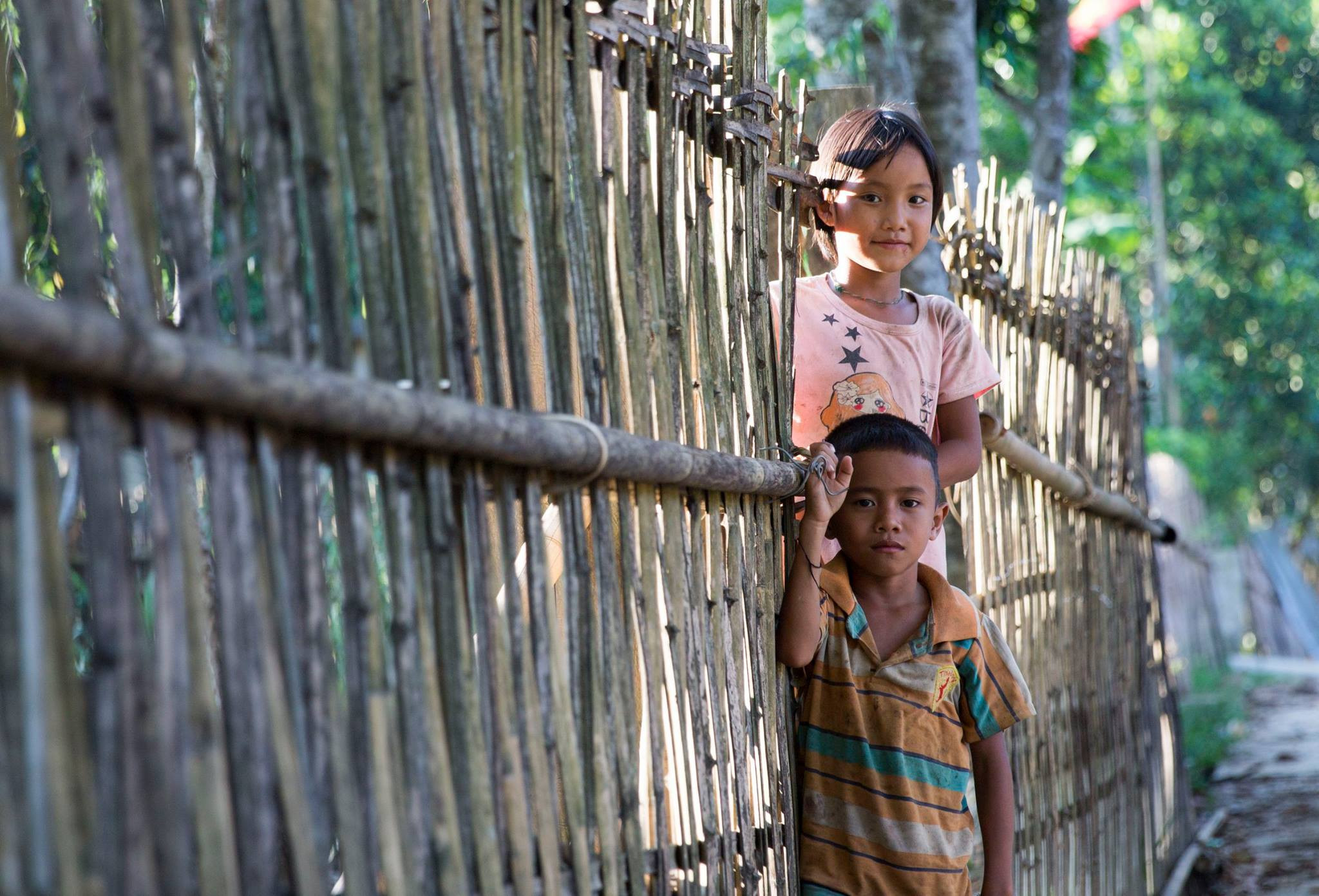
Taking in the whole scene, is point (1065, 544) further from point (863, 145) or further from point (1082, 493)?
point (863, 145)

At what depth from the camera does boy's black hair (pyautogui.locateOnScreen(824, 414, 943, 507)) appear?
2322mm

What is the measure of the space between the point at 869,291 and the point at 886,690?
0.79m

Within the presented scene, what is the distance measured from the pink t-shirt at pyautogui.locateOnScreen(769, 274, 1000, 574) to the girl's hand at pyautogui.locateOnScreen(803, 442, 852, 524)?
271 mm

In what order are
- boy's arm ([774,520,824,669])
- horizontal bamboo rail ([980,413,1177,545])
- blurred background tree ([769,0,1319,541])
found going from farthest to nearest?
blurred background tree ([769,0,1319,541]), horizontal bamboo rail ([980,413,1177,545]), boy's arm ([774,520,824,669])

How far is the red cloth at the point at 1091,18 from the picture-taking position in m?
9.59

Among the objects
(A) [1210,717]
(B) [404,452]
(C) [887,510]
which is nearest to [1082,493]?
(C) [887,510]

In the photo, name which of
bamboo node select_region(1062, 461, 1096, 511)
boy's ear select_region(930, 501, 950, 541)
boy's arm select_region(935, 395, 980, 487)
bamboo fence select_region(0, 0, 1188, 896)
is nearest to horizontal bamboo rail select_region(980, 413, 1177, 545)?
bamboo node select_region(1062, 461, 1096, 511)

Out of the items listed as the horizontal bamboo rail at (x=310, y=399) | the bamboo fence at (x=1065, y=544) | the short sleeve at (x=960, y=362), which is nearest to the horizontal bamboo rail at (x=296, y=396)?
the horizontal bamboo rail at (x=310, y=399)

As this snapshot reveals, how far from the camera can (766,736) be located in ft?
7.17

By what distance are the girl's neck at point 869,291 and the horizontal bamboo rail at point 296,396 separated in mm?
932

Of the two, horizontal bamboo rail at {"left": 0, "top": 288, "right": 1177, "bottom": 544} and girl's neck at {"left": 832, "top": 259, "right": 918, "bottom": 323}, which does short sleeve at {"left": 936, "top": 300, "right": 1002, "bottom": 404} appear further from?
horizontal bamboo rail at {"left": 0, "top": 288, "right": 1177, "bottom": 544}

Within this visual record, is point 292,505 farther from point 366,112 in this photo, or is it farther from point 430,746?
point 366,112

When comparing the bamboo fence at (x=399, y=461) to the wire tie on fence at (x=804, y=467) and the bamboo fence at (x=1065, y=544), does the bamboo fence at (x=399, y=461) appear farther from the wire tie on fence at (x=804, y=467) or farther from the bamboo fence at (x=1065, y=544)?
the bamboo fence at (x=1065, y=544)

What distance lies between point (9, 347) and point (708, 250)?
124 centimetres
